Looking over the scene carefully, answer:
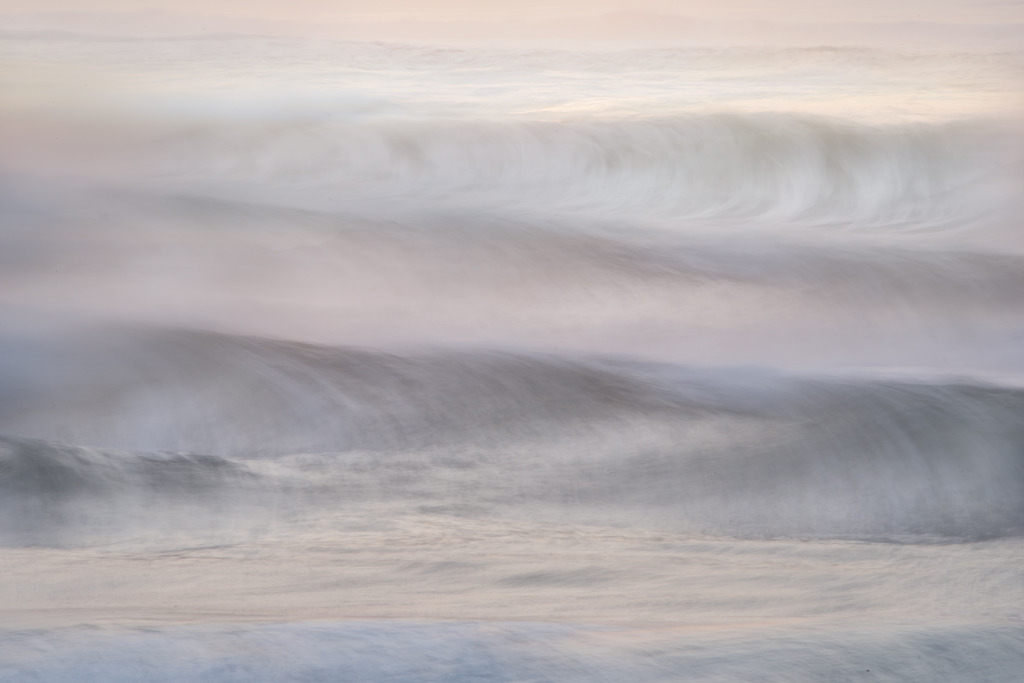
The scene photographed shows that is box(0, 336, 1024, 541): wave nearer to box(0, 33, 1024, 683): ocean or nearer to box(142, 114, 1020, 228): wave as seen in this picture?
box(0, 33, 1024, 683): ocean

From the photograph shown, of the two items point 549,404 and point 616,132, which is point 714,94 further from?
point 549,404

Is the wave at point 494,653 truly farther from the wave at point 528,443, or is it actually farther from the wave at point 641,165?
the wave at point 641,165

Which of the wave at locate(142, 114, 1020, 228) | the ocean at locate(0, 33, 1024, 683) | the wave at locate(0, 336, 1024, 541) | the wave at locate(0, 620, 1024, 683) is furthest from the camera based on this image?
the wave at locate(142, 114, 1020, 228)

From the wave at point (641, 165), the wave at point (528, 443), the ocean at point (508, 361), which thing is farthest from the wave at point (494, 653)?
the wave at point (641, 165)

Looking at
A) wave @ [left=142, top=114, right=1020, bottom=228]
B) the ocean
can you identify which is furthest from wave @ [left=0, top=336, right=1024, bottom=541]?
wave @ [left=142, top=114, right=1020, bottom=228]

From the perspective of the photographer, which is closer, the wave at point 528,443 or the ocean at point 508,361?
the ocean at point 508,361

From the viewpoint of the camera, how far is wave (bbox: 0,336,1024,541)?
102 centimetres

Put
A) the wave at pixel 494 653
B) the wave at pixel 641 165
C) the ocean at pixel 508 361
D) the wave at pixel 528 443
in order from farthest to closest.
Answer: the wave at pixel 641 165 < the wave at pixel 528 443 < the ocean at pixel 508 361 < the wave at pixel 494 653

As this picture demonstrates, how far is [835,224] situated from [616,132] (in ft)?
1.03

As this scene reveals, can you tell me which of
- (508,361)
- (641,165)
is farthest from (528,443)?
(641,165)

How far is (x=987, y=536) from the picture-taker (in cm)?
100

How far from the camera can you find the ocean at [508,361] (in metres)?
0.75

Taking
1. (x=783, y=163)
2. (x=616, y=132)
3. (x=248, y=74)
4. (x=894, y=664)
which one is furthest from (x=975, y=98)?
(x=894, y=664)

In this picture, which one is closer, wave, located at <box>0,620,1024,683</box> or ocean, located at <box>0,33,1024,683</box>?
wave, located at <box>0,620,1024,683</box>
